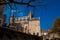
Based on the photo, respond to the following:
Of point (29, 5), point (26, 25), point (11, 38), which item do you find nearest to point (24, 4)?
point (29, 5)

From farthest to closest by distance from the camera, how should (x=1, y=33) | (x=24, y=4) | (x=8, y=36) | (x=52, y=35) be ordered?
1. (x=52, y=35)
2. (x=8, y=36)
3. (x=1, y=33)
4. (x=24, y=4)

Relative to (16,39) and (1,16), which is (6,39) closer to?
(16,39)

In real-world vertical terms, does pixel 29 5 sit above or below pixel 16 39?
above

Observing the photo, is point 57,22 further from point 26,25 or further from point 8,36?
point 26,25

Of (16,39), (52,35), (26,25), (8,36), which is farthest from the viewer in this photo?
(26,25)

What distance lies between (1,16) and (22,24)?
2010cm

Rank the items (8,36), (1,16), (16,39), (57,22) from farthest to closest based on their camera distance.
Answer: (1,16) < (57,22) < (16,39) < (8,36)

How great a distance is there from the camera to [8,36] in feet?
39.5

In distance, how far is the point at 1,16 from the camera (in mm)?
42688

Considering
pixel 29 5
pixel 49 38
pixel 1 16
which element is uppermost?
pixel 1 16

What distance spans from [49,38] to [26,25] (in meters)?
44.0

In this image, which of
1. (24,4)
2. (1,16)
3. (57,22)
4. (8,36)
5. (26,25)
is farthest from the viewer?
(26,25)

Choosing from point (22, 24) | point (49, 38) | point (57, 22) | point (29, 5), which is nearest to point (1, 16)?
point (57, 22)

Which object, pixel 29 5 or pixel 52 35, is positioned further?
pixel 52 35
